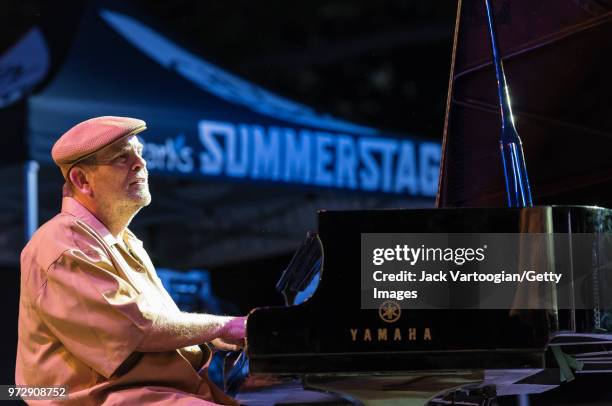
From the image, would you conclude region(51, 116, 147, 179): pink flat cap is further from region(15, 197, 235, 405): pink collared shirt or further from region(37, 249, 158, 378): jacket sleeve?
region(37, 249, 158, 378): jacket sleeve

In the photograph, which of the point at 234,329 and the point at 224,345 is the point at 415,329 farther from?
the point at 224,345

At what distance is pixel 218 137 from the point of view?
6.88 metres

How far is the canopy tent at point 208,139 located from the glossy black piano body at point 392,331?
3.89m

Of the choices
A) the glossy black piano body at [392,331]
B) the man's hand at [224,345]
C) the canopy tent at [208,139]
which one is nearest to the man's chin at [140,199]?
the man's hand at [224,345]

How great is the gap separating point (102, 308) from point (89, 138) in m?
0.55

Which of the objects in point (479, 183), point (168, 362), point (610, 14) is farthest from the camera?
point (479, 183)

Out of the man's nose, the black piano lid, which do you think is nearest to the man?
the man's nose

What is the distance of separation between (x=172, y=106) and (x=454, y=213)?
14.1 feet

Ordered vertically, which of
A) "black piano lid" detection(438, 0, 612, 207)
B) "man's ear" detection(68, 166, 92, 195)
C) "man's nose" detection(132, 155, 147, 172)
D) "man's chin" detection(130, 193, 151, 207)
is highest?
"black piano lid" detection(438, 0, 612, 207)

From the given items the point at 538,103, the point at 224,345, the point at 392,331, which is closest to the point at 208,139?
the point at 538,103

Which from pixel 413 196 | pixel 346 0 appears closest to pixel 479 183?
pixel 413 196

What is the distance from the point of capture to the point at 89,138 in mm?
2908

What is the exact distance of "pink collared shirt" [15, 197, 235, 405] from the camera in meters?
2.66

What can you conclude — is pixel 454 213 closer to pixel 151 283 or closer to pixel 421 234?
pixel 421 234
